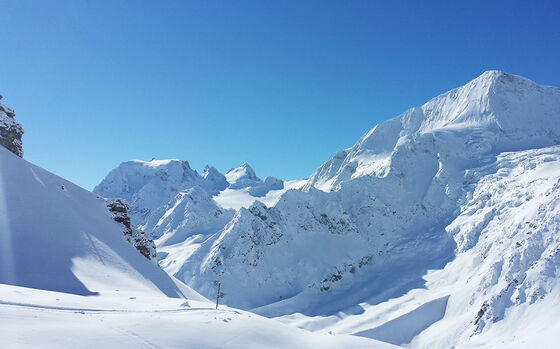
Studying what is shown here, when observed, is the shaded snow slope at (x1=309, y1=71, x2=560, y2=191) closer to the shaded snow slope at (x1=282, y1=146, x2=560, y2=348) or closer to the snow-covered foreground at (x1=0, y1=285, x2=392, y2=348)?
the shaded snow slope at (x1=282, y1=146, x2=560, y2=348)

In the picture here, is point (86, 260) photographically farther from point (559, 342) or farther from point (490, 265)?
point (490, 265)

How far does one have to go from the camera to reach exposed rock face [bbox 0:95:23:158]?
5250 centimetres

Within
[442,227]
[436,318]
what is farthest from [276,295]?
[442,227]

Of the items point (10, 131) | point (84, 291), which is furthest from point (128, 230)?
point (84, 291)

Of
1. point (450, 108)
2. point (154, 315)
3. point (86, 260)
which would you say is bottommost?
point (154, 315)

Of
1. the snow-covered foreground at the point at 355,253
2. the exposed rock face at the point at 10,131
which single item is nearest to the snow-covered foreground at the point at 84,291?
the snow-covered foreground at the point at 355,253

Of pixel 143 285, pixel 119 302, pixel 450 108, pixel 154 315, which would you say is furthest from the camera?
pixel 450 108

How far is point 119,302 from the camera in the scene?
82.4 ft

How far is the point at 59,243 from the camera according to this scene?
34000 millimetres

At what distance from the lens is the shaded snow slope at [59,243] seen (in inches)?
1155

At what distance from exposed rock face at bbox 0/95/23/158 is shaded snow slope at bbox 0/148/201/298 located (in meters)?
11.0

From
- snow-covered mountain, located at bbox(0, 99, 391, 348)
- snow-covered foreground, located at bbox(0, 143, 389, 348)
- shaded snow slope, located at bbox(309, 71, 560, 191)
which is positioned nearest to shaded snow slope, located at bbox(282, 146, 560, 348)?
shaded snow slope, located at bbox(309, 71, 560, 191)

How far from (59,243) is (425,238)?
10740 centimetres

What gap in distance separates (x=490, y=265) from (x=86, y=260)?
279 ft
